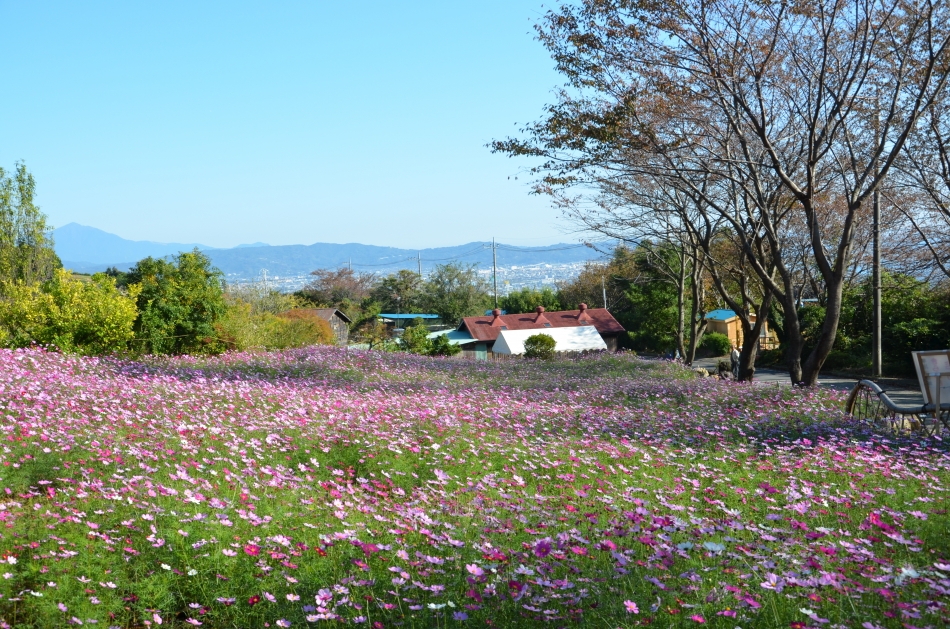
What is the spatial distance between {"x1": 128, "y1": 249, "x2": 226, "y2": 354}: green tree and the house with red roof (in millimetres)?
30810

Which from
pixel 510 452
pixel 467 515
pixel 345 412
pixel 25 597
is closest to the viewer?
pixel 25 597

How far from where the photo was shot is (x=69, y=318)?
14.8m

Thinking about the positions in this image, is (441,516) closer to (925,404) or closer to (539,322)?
(925,404)

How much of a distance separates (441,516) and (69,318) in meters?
13.1

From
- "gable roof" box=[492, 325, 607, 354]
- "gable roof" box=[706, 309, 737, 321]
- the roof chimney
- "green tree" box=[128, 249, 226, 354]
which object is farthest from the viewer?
"gable roof" box=[706, 309, 737, 321]

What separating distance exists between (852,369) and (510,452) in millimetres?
28054

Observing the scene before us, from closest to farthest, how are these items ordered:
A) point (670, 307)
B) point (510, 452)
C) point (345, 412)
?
point (510, 452), point (345, 412), point (670, 307)

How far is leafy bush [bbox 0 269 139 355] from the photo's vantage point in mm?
14648

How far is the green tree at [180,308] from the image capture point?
16.8 m

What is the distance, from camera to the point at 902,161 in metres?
16.5

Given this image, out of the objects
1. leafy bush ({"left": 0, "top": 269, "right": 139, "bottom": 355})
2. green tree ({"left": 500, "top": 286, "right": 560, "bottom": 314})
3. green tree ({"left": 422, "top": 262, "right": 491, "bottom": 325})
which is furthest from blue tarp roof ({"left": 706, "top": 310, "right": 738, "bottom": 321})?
leafy bush ({"left": 0, "top": 269, "right": 139, "bottom": 355})

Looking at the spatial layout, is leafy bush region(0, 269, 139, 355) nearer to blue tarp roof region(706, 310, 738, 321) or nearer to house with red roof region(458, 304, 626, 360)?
house with red roof region(458, 304, 626, 360)

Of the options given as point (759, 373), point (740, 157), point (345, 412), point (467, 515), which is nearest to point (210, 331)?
point (345, 412)

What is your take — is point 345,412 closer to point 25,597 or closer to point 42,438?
point 42,438
